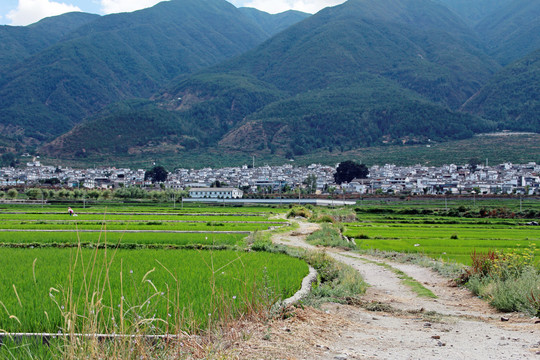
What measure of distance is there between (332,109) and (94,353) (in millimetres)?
160547

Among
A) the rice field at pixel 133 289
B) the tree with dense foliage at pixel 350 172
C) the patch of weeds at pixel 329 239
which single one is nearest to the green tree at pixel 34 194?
the tree with dense foliage at pixel 350 172

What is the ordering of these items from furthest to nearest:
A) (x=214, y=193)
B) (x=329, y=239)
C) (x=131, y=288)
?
(x=214, y=193), (x=329, y=239), (x=131, y=288)

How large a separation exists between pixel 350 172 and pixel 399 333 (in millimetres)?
95637

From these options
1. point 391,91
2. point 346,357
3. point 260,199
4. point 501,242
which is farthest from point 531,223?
point 391,91

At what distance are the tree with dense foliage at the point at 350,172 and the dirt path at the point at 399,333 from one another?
92.0m

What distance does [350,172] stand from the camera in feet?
336

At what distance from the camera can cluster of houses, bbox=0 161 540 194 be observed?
92500 millimetres

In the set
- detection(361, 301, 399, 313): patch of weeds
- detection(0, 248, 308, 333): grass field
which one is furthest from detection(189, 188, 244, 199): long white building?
detection(361, 301, 399, 313): patch of weeds

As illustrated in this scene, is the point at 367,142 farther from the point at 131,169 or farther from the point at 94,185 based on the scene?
the point at 94,185

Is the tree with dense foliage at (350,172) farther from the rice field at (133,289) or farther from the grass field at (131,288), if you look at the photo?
the grass field at (131,288)

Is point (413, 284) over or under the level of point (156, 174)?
under

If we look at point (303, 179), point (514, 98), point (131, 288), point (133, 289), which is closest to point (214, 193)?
point (303, 179)

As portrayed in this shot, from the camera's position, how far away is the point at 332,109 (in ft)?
532

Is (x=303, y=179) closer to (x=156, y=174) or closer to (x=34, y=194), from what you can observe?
(x=156, y=174)
